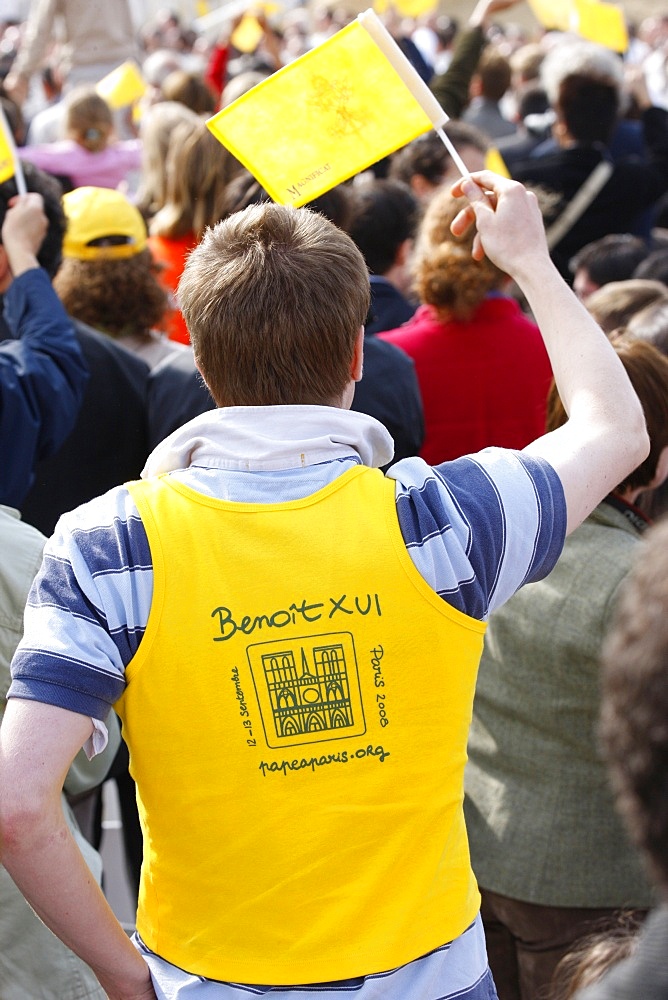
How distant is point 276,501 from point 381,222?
2.43 meters

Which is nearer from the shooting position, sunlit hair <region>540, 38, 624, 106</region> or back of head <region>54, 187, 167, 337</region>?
back of head <region>54, 187, 167, 337</region>

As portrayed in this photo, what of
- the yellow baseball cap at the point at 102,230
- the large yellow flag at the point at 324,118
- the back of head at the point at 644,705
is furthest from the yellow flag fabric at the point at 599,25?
the back of head at the point at 644,705

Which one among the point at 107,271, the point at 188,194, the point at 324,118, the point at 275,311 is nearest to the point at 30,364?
the point at 324,118

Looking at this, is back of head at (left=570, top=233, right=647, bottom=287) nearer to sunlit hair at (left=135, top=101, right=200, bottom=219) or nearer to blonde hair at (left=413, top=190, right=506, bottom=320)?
blonde hair at (left=413, top=190, right=506, bottom=320)

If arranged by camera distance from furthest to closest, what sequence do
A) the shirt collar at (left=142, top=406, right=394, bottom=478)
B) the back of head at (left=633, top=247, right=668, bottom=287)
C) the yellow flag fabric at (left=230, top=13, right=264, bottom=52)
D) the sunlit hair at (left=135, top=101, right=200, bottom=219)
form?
1. the yellow flag fabric at (left=230, top=13, right=264, bottom=52)
2. the sunlit hair at (left=135, top=101, right=200, bottom=219)
3. the back of head at (left=633, top=247, right=668, bottom=287)
4. the shirt collar at (left=142, top=406, right=394, bottom=478)

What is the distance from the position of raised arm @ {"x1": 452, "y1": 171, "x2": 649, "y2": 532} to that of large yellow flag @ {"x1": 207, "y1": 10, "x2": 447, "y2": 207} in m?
0.46

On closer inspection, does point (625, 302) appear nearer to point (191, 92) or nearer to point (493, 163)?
point (493, 163)

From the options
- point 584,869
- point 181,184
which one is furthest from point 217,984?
point 181,184

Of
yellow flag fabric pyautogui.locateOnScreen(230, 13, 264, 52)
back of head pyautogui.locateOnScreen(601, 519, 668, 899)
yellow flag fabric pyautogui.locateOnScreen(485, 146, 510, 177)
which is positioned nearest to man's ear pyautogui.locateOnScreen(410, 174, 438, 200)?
yellow flag fabric pyautogui.locateOnScreen(485, 146, 510, 177)

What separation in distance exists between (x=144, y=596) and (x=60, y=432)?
129 centimetres

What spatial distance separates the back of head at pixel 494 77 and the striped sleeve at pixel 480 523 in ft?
22.2

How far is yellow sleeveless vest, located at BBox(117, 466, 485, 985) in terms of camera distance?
60.0 inches

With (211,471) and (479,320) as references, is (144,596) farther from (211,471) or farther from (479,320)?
(479,320)

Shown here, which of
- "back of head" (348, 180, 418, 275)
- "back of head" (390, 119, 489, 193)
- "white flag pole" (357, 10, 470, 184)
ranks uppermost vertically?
"white flag pole" (357, 10, 470, 184)
